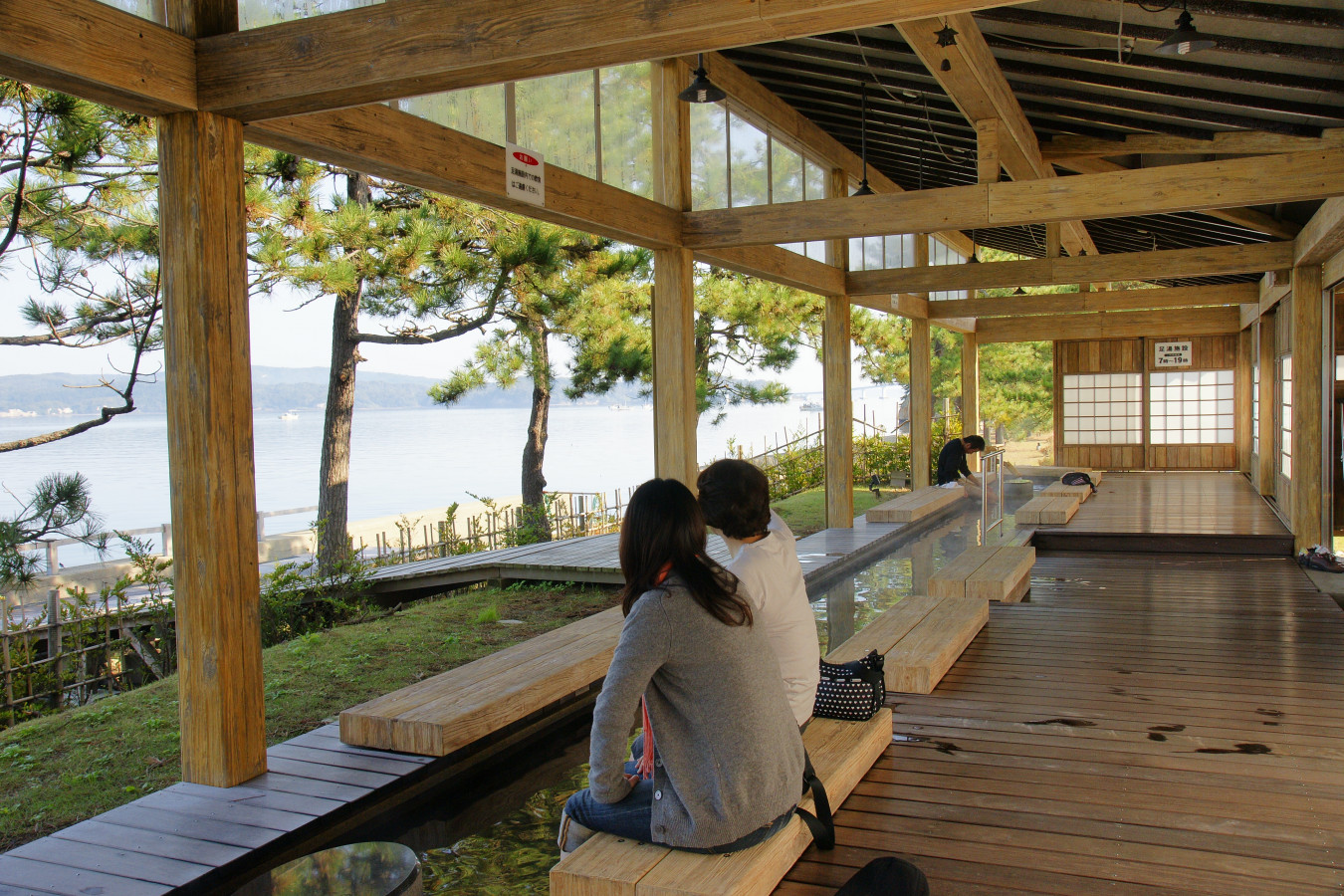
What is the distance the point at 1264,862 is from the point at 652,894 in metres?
1.63

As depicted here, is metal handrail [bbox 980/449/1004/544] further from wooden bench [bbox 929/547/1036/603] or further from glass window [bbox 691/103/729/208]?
glass window [bbox 691/103/729/208]

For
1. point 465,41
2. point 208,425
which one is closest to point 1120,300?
point 465,41

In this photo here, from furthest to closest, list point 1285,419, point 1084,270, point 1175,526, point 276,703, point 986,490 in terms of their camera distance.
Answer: point 1285,419
point 1084,270
point 1175,526
point 986,490
point 276,703

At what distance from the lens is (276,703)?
4.59 m

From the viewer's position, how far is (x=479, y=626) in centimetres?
615

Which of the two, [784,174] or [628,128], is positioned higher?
[784,174]

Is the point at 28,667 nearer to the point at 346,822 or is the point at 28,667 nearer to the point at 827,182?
the point at 346,822

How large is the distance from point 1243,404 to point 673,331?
12.8 m

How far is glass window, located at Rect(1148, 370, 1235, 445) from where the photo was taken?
612 inches

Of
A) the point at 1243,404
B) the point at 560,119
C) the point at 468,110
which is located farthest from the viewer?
the point at 1243,404

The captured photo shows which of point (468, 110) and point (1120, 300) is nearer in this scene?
point (468, 110)

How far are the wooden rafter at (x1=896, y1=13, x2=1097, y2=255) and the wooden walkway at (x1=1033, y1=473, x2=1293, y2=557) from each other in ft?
10.7

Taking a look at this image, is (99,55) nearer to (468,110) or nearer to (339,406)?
(468,110)

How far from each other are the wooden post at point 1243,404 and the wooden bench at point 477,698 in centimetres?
1416
